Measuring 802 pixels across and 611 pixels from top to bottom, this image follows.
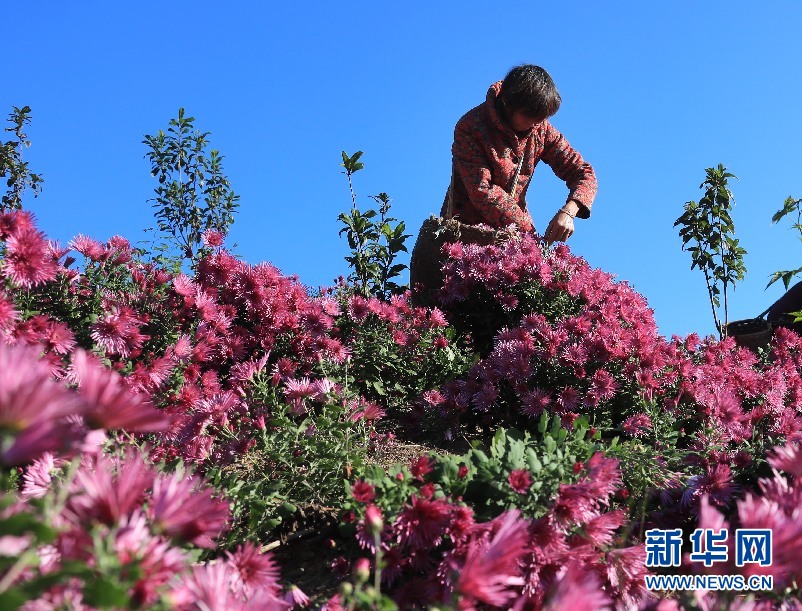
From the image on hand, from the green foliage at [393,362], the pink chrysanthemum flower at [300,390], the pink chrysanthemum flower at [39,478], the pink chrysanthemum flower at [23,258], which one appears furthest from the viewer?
the green foliage at [393,362]

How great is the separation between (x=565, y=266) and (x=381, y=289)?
208 centimetres

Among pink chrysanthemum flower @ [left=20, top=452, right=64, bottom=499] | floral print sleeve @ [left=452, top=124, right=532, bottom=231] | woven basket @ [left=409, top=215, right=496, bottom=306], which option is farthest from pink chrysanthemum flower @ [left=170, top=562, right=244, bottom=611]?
floral print sleeve @ [left=452, top=124, right=532, bottom=231]

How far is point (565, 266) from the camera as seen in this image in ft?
13.8

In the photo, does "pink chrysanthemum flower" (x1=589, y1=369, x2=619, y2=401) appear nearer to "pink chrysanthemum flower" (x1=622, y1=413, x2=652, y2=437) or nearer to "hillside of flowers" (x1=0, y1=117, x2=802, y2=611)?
"hillside of flowers" (x1=0, y1=117, x2=802, y2=611)

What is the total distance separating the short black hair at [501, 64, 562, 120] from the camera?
4.79m

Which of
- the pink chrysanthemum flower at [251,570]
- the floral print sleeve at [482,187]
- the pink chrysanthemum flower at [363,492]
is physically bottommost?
the pink chrysanthemum flower at [251,570]

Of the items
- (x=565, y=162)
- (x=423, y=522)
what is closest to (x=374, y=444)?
(x=423, y=522)

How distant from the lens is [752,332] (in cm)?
659

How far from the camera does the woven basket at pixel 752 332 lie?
609 centimetres

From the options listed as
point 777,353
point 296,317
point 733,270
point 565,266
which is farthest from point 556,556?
point 733,270

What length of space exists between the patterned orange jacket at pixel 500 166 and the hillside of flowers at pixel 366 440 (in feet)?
1.63

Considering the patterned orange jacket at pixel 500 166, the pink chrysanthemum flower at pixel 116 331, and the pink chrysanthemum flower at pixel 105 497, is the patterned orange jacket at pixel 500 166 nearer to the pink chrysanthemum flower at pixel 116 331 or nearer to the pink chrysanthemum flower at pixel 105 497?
the pink chrysanthemum flower at pixel 116 331

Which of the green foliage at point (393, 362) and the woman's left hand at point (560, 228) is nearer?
the green foliage at point (393, 362)

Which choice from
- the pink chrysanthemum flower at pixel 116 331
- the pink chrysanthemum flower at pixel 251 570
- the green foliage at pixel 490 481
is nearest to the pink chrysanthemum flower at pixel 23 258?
the pink chrysanthemum flower at pixel 116 331
